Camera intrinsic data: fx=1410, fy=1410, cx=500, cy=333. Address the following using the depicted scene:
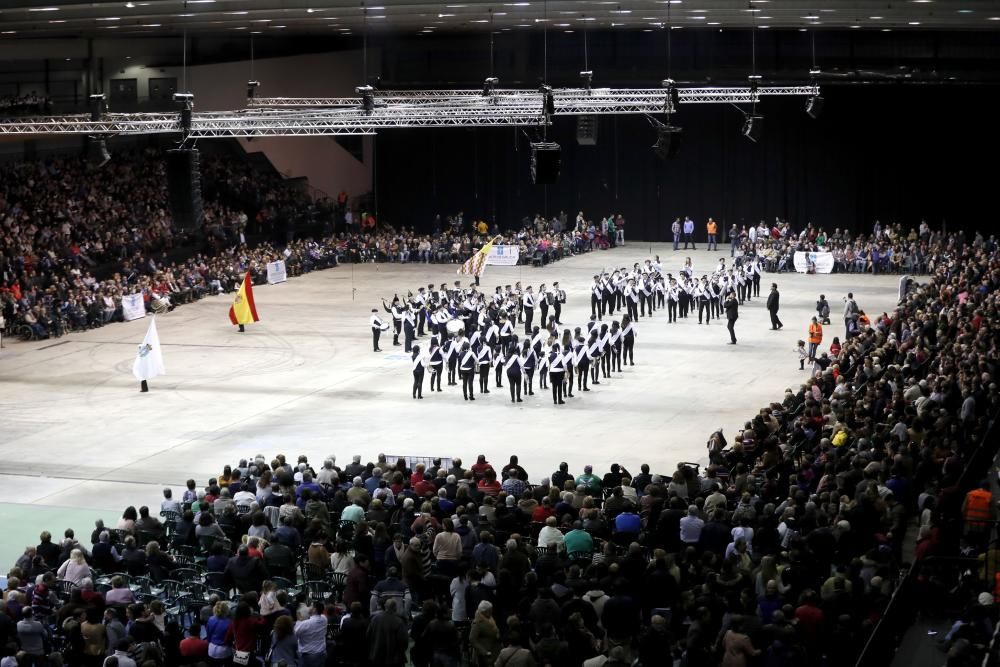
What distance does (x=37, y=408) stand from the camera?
26469mm

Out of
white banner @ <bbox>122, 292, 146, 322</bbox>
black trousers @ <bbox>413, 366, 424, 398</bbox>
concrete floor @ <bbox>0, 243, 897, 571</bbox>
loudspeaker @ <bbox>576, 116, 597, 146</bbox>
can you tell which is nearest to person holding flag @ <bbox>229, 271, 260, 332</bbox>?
concrete floor @ <bbox>0, 243, 897, 571</bbox>

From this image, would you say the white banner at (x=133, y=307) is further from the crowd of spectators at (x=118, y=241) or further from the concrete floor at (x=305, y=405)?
the concrete floor at (x=305, y=405)

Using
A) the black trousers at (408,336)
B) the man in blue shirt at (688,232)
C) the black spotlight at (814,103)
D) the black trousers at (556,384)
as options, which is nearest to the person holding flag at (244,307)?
the black trousers at (408,336)

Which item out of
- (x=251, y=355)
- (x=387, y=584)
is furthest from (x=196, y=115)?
(x=387, y=584)

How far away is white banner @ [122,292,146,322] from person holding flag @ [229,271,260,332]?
10.1 ft

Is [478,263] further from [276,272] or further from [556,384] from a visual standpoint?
[556,384]

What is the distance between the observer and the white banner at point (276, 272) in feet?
136

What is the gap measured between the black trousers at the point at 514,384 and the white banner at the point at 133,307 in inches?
520

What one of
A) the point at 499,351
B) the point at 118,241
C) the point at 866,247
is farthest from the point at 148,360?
the point at 866,247

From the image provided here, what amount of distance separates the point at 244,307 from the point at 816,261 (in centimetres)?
1789

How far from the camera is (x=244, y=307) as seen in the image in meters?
33.9

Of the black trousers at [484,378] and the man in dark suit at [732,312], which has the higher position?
the man in dark suit at [732,312]

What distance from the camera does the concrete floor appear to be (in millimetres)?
22219

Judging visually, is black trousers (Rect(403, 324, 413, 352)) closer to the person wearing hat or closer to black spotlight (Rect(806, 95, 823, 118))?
Result: the person wearing hat
